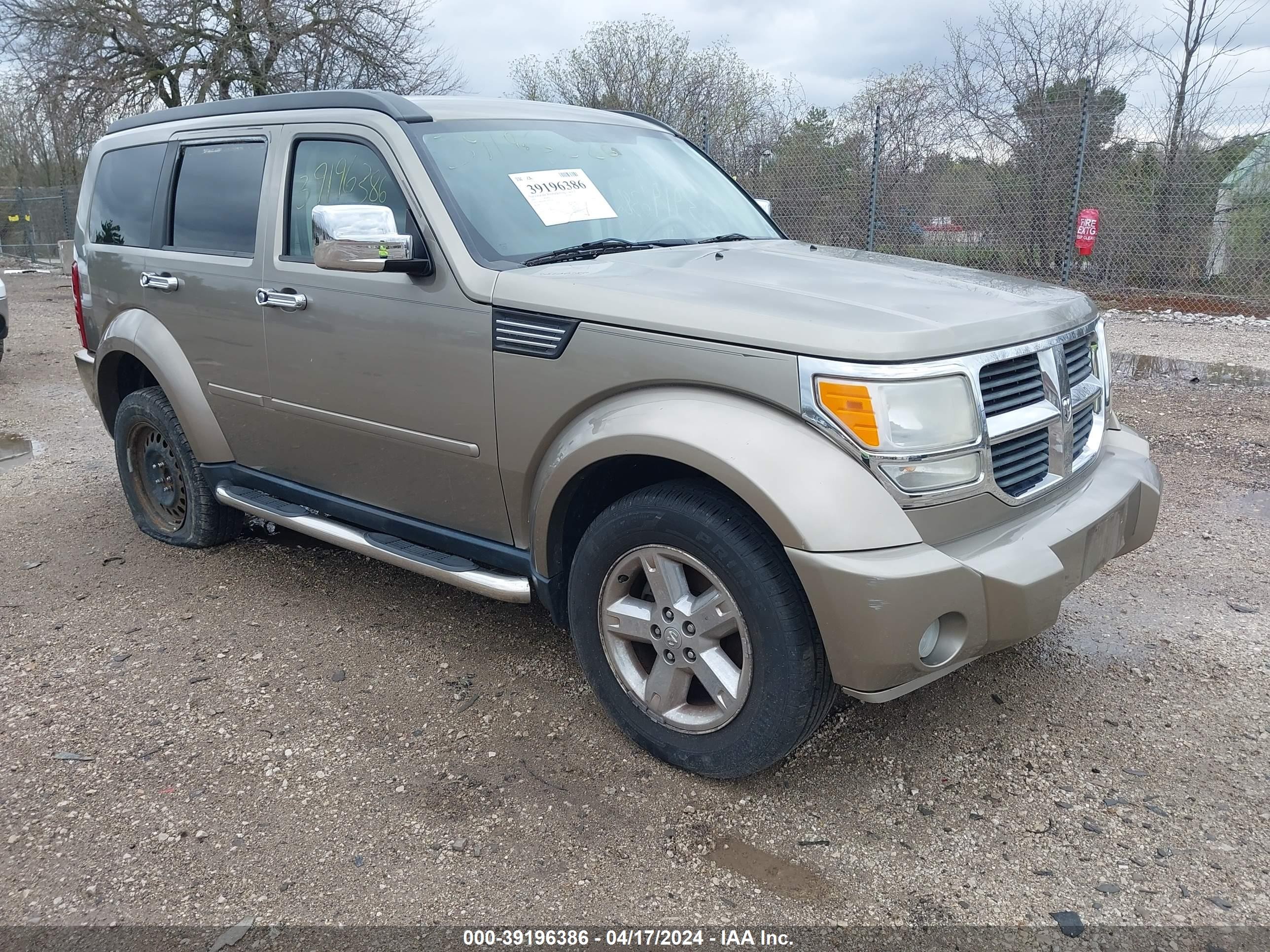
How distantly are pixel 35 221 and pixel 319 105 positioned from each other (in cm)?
2689

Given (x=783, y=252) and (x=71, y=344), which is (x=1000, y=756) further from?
(x=71, y=344)

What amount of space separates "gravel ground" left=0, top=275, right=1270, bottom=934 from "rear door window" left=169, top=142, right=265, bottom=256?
150 centimetres

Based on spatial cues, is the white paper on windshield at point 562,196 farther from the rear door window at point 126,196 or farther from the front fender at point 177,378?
the rear door window at point 126,196

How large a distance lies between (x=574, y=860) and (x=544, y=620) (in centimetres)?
150

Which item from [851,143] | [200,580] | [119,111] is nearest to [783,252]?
[200,580]

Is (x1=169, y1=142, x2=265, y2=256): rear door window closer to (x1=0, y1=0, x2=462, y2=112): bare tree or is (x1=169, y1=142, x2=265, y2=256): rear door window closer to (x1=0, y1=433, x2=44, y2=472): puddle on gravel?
(x1=0, y1=433, x2=44, y2=472): puddle on gravel

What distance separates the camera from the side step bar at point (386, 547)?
3205 mm

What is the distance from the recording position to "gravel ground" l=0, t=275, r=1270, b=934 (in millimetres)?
2424

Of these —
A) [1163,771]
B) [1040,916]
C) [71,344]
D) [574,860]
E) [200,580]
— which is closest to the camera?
[1040,916]

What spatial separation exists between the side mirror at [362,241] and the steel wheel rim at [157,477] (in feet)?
6.85

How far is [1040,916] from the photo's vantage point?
7.61 ft

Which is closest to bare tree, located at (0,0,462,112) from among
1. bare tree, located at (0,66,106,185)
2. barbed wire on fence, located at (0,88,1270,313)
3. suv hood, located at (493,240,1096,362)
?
bare tree, located at (0,66,106,185)

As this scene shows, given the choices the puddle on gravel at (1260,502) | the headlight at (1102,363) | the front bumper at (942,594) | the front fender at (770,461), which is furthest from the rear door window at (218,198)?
the puddle on gravel at (1260,502)

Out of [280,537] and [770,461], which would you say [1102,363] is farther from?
[280,537]
